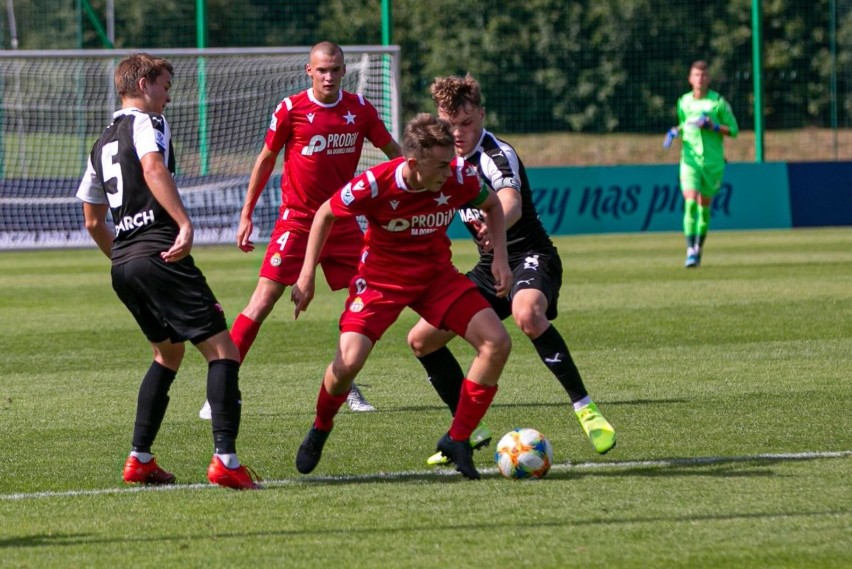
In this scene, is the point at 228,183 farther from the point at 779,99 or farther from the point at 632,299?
the point at 779,99

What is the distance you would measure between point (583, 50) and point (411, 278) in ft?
86.7

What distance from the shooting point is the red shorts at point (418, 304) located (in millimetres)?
5910

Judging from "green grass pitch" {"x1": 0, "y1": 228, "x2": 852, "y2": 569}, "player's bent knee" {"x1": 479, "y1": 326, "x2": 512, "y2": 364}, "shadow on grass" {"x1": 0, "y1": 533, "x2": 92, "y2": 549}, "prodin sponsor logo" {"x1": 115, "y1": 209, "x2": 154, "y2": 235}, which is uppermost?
"prodin sponsor logo" {"x1": 115, "y1": 209, "x2": 154, "y2": 235}

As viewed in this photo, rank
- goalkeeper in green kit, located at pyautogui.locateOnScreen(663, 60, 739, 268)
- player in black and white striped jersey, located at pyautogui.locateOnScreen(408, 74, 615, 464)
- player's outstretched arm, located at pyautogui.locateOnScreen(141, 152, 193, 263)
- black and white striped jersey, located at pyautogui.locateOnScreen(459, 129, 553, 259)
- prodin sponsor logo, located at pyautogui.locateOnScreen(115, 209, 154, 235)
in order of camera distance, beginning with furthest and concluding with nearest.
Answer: goalkeeper in green kit, located at pyautogui.locateOnScreen(663, 60, 739, 268) < black and white striped jersey, located at pyautogui.locateOnScreen(459, 129, 553, 259) < player in black and white striped jersey, located at pyautogui.locateOnScreen(408, 74, 615, 464) < prodin sponsor logo, located at pyautogui.locateOnScreen(115, 209, 154, 235) < player's outstretched arm, located at pyautogui.locateOnScreen(141, 152, 193, 263)

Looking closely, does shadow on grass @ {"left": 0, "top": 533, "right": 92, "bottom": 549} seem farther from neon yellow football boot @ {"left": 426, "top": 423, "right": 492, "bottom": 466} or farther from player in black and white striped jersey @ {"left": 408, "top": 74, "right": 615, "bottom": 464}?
player in black and white striped jersey @ {"left": 408, "top": 74, "right": 615, "bottom": 464}

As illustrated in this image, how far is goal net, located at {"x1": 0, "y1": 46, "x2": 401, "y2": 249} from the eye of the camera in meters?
19.9

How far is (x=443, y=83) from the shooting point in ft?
21.7

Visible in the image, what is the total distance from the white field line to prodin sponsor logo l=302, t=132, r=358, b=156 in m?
2.61

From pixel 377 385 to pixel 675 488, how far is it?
3.51 m

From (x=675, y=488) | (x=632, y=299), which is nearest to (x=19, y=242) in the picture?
(x=632, y=299)

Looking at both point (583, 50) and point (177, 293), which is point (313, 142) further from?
point (583, 50)

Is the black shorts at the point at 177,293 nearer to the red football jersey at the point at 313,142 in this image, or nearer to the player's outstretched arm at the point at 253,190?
the player's outstretched arm at the point at 253,190

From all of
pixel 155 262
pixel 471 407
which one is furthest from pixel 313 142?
pixel 471 407

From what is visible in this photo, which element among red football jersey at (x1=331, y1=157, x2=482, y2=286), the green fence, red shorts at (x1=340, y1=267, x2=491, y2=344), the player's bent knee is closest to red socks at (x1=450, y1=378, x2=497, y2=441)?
the player's bent knee
